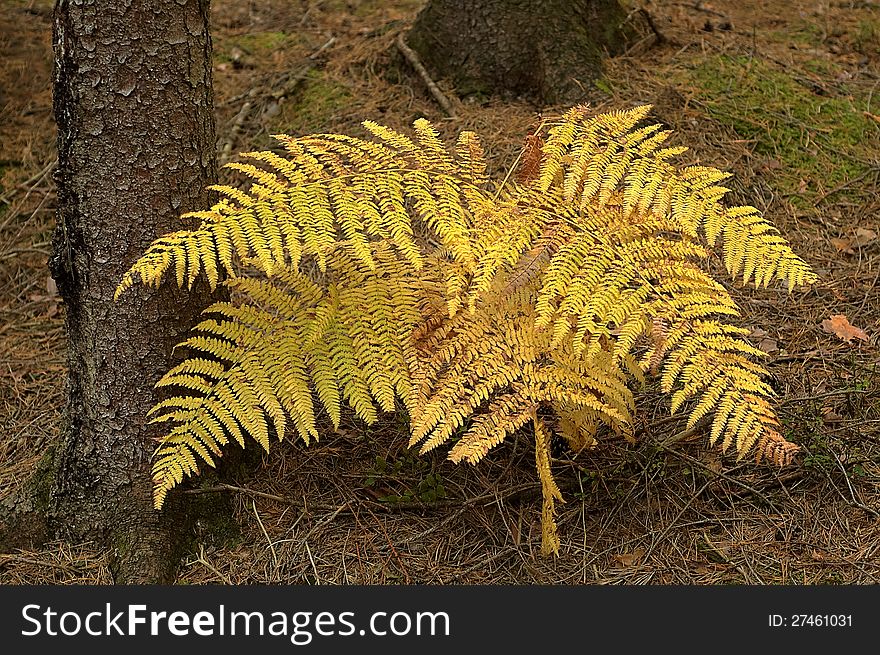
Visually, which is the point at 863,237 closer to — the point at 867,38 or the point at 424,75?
the point at 867,38

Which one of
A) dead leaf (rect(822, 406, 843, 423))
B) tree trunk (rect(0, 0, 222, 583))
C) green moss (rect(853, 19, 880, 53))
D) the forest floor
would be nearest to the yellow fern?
tree trunk (rect(0, 0, 222, 583))

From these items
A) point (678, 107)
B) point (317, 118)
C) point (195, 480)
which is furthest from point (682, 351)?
point (317, 118)

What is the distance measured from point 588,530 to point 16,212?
3712 mm

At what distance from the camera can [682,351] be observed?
2436mm

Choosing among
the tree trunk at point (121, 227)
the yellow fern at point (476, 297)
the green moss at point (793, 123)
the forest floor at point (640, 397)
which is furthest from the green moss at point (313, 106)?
the yellow fern at point (476, 297)

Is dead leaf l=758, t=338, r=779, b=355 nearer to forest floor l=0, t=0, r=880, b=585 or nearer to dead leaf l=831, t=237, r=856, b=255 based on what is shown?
forest floor l=0, t=0, r=880, b=585

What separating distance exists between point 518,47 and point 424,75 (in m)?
0.57

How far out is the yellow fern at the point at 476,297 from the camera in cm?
241

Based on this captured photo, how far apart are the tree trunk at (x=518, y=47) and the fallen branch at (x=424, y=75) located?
0.30 feet

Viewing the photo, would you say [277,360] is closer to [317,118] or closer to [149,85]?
[149,85]

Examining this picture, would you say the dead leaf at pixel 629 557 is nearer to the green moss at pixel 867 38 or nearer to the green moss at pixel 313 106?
the green moss at pixel 313 106

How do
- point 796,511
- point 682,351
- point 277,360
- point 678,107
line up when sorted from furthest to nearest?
1. point 678,107
2. point 796,511
3. point 277,360
4. point 682,351

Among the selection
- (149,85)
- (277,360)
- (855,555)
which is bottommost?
(855,555)

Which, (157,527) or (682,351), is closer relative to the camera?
(682,351)
